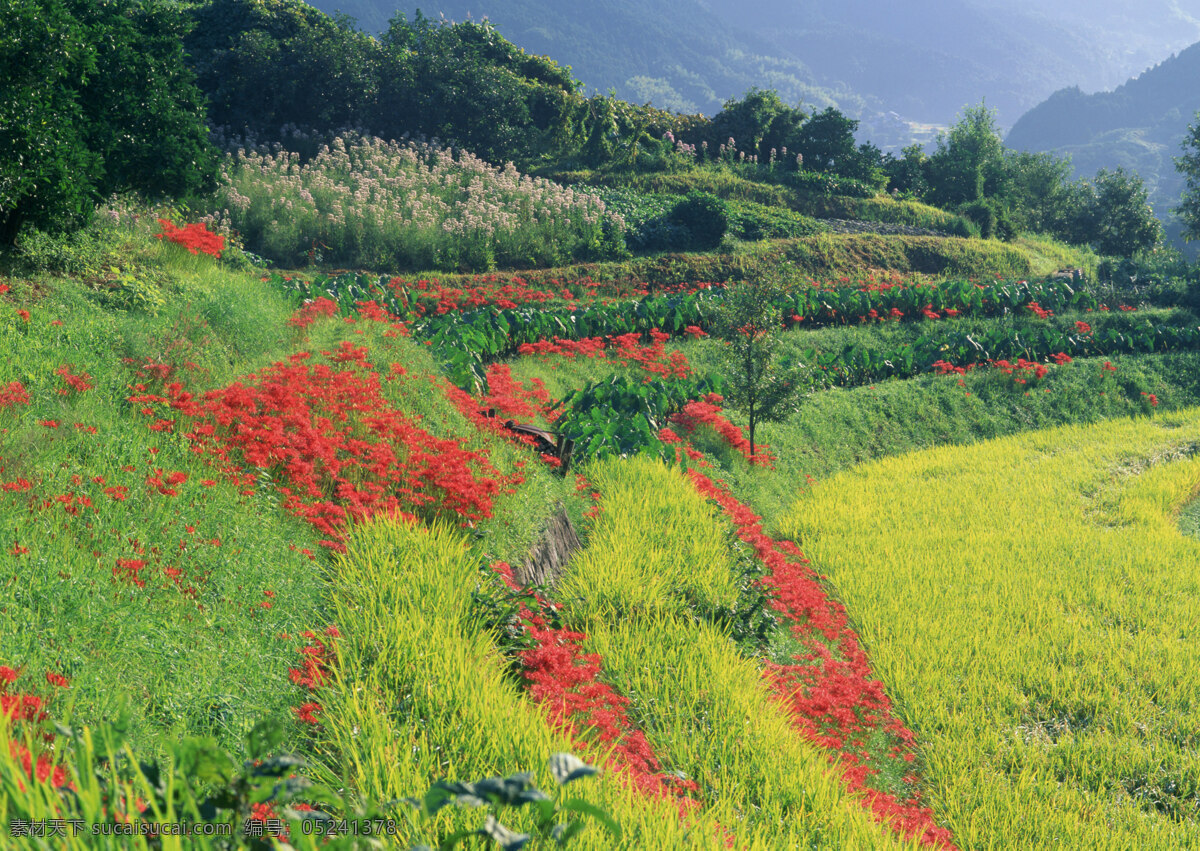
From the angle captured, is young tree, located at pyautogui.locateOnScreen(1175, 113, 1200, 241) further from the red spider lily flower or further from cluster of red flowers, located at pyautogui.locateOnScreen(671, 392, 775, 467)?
the red spider lily flower

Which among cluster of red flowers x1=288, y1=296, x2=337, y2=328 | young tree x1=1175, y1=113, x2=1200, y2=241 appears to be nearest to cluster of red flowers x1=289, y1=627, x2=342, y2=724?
cluster of red flowers x1=288, y1=296, x2=337, y2=328

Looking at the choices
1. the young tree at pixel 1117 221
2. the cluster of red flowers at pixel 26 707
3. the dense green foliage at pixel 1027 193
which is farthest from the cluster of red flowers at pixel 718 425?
the young tree at pixel 1117 221

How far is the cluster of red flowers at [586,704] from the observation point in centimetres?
412

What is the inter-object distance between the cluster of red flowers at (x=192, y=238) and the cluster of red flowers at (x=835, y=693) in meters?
8.69

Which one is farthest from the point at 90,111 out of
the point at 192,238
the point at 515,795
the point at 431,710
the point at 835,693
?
the point at 515,795

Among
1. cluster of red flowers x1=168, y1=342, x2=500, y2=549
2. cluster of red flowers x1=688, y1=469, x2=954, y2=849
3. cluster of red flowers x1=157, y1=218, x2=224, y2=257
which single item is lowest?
cluster of red flowers x1=688, y1=469, x2=954, y2=849

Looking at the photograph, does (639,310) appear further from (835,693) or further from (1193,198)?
(1193,198)

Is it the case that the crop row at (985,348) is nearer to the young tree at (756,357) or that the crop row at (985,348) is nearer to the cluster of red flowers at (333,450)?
the young tree at (756,357)

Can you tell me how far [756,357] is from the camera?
11578mm

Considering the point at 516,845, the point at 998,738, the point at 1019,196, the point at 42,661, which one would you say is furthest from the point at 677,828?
the point at 1019,196

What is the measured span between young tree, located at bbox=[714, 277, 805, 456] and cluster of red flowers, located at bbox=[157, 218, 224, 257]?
7.80 meters

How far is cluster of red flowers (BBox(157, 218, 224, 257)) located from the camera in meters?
10.6

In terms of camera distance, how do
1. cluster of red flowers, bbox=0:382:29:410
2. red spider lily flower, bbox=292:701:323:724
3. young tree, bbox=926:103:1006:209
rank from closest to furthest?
red spider lily flower, bbox=292:701:323:724, cluster of red flowers, bbox=0:382:29:410, young tree, bbox=926:103:1006:209

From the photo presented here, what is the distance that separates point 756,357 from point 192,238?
855cm
